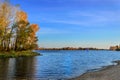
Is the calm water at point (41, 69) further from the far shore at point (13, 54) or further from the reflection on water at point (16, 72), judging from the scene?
the far shore at point (13, 54)

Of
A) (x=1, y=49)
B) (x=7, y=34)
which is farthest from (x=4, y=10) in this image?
(x=1, y=49)

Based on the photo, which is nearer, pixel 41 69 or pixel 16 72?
pixel 16 72

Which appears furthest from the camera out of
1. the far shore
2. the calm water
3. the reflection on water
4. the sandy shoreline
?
the far shore

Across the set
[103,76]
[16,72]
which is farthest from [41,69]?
[103,76]

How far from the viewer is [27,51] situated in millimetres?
108062

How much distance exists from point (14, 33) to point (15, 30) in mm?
1194

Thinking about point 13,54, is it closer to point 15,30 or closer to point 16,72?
point 15,30

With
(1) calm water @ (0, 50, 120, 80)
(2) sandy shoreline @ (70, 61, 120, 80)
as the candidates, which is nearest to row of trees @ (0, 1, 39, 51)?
(1) calm water @ (0, 50, 120, 80)

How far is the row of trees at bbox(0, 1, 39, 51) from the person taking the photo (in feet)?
275

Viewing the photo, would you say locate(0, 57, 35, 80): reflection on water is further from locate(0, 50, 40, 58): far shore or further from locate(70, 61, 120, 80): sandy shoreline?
locate(0, 50, 40, 58): far shore

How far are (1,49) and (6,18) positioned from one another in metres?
13.1

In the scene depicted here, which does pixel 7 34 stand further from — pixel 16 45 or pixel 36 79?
pixel 36 79

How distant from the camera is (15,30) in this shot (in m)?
95.5

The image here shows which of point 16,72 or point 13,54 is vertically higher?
point 13,54
